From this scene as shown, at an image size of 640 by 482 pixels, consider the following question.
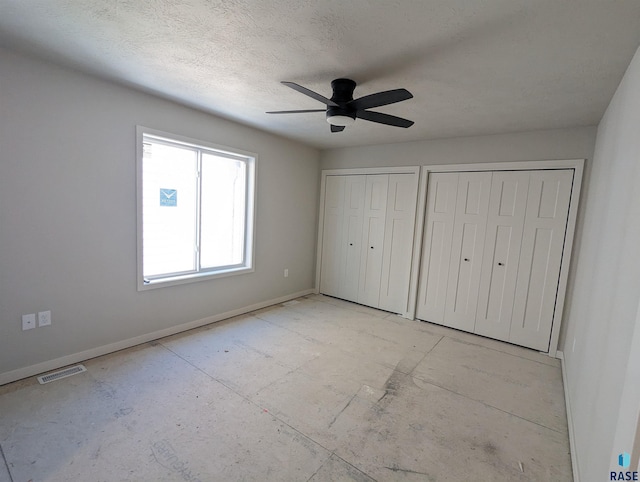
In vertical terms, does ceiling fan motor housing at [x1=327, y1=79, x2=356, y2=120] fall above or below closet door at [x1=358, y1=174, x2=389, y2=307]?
above

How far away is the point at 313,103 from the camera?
9.17 feet

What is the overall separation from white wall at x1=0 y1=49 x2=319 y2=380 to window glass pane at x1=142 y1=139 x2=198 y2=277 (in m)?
0.20

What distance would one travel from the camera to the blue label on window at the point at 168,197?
310cm

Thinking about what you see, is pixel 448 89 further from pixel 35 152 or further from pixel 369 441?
pixel 35 152

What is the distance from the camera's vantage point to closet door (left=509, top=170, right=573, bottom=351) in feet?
10.3

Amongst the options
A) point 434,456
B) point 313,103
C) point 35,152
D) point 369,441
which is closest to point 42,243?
point 35,152

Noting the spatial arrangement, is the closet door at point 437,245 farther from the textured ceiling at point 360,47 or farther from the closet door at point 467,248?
the textured ceiling at point 360,47

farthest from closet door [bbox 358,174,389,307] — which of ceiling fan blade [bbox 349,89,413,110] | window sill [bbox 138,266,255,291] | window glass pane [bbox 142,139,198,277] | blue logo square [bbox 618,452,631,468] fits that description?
blue logo square [bbox 618,452,631,468]

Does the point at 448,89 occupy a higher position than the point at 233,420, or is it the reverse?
the point at 448,89

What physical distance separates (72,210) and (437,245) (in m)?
3.92

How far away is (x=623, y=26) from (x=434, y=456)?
2.54 m

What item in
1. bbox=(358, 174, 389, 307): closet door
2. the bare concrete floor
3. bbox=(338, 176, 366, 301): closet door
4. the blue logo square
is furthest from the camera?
bbox=(338, 176, 366, 301): closet door

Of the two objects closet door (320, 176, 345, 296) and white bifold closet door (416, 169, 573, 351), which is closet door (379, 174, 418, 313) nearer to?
white bifold closet door (416, 169, 573, 351)

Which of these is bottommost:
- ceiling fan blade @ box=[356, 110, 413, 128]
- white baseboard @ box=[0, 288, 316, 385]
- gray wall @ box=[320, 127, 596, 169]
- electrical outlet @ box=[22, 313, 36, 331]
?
white baseboard @ box=[0, 288, 316, 385]
